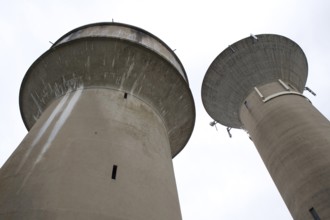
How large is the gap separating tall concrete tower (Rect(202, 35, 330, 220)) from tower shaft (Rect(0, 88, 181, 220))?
16.2 ft

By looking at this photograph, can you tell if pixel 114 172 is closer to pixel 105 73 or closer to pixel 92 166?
pixel 92 166

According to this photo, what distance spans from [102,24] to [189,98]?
3772 millimetres

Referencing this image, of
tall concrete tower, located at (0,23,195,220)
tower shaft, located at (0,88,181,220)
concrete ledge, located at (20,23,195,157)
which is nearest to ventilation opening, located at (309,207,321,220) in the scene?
tall concrete tower, located at (0,23,195,220)

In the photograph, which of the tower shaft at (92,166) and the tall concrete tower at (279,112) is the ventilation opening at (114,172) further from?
the tall concrete tower at (279,112)

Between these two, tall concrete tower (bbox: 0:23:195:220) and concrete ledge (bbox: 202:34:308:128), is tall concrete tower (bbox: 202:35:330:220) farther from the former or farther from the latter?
tall concrete tower (bbox: 0:23:195:220)

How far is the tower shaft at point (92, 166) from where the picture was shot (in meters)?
5.62

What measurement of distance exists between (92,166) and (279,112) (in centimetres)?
880

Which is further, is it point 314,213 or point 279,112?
point 279,112

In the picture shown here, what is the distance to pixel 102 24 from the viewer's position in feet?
35.9

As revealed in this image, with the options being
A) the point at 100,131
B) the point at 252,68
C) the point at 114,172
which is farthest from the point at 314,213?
the point at 252,68

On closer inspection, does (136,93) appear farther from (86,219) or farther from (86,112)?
(86,219)

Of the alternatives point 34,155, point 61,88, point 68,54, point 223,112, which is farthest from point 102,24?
point 223,112

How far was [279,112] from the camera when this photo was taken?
42.4 feet

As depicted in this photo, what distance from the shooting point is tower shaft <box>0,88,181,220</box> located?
18.4ft
